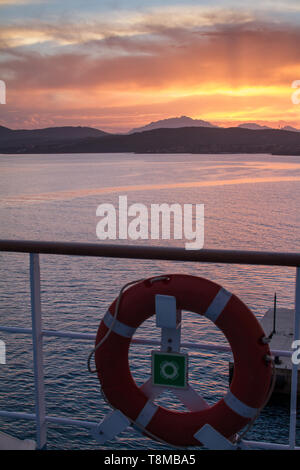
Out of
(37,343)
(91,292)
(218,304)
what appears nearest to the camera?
(218,304)

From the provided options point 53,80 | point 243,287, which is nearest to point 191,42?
point 53,80

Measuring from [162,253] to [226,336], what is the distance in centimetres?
29

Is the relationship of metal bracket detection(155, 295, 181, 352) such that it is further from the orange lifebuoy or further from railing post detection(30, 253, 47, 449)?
railing post detection(30, 253, 47, 449)

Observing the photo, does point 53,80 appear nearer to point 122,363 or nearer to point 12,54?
point 12,54

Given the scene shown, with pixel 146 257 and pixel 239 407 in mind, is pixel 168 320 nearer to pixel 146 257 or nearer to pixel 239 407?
pixel 146 257

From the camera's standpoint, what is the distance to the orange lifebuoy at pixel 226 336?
1.38 m

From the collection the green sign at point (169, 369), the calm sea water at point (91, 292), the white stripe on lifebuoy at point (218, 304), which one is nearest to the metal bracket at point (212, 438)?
the green sign at point (169, 369)

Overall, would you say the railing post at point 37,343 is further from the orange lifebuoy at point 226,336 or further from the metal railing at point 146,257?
the orange lifebuoy at point 226,336

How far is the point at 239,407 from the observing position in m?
1.39

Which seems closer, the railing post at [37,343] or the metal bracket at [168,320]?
the metal bracket at [168,320]

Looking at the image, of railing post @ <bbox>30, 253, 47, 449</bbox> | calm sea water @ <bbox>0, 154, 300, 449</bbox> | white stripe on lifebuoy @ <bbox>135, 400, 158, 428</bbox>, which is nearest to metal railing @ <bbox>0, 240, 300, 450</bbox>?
railing post @ <bbox>30, 253, 47, 449</bbox>

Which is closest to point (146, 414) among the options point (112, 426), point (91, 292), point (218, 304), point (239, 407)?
point (112, 426)

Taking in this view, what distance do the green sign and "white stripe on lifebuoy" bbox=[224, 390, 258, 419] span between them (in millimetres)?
129
